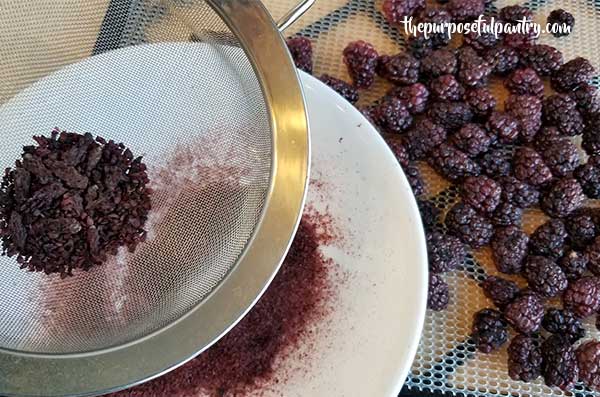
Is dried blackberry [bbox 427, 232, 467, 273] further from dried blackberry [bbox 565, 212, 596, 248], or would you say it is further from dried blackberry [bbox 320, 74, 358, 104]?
dried blackberry [bbox 320, 74, 358, 104]

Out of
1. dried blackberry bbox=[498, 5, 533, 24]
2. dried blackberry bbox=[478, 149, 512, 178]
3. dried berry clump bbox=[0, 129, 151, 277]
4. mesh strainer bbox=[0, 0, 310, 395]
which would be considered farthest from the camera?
dried blackberry bbox=[498, 5, 533, 24]

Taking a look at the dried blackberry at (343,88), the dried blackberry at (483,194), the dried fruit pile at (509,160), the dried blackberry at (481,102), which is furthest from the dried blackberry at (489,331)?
the dried blackberry at (343,88)

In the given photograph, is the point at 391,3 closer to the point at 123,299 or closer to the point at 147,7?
the point at 147,7

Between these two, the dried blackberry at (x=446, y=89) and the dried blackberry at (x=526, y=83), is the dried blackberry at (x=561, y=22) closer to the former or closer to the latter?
the dried blackberry at (x=526, y=83)

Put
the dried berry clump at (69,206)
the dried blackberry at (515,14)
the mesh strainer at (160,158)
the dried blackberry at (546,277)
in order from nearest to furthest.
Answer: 1. the mesh strainer at (160,158)
2. the dried berry clump at (69,206)
3. the dried blackberry at (546,277)
4. the dried blackberry at (515,14)

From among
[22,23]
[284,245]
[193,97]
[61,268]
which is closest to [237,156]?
[193,97]

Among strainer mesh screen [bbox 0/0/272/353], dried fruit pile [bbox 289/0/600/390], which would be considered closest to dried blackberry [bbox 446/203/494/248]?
dried fruit pile [bbox 289/0/600/390]
